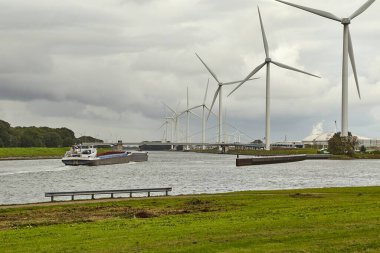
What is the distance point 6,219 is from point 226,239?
1780 cm

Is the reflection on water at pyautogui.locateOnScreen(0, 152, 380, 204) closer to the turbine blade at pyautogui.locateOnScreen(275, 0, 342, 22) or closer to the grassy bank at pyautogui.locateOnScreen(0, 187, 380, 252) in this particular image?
the grassy bank at pyautogui.locateOnScreen(0, 187, 380, 252)

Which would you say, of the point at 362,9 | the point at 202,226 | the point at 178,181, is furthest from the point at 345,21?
the point at 202,226

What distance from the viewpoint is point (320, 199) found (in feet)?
147

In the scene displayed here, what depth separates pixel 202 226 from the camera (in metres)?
30.2

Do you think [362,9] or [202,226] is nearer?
[202,226]

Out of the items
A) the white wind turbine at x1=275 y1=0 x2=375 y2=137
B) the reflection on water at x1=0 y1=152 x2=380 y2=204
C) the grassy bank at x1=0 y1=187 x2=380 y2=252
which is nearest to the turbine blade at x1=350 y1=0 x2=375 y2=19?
the white wind turbine at x1=275 y1=0 x2=375 y2=137

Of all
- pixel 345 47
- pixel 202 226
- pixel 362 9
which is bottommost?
pixel 202 226

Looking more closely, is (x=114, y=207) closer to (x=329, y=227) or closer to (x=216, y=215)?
(x=216, y=215)

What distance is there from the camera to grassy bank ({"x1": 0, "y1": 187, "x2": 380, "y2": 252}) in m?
24.2

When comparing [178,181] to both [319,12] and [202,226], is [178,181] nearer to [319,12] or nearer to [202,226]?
[202,226]

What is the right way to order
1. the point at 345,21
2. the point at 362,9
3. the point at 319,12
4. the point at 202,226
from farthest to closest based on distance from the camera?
the point at 345,21
the point at 362,9
the point at 319,12
the point at 202,226

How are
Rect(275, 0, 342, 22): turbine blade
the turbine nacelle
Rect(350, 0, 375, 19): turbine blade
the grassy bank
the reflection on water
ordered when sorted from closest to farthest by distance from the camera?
the grassy bank, the reflection on water, Rect(275, 0, 342, 22): turbine blade, Rect(350, 0, 375, 19): turbine blade, the turbine nacelle

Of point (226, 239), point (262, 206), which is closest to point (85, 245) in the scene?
point (226, 239)

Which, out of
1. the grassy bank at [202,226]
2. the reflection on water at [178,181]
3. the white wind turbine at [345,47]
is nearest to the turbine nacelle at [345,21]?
the white wind turbine at [345,47]
